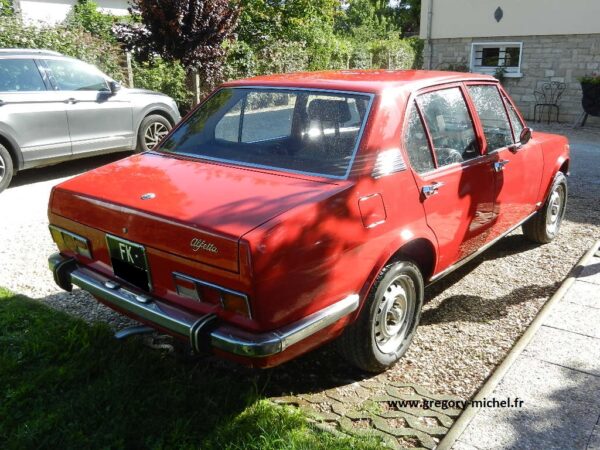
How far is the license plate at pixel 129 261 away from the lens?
2.96m

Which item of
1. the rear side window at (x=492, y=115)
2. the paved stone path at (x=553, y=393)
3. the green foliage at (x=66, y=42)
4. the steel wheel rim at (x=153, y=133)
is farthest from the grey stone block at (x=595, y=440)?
the green foliage at (x=66, y=42)

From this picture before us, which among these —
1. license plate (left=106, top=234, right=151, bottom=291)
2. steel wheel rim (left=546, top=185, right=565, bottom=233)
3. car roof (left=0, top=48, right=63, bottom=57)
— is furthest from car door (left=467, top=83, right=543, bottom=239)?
car roof (left=0, top=48, right=63, bottom=57)

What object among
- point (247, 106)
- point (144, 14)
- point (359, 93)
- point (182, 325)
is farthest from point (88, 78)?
point (182, 325)

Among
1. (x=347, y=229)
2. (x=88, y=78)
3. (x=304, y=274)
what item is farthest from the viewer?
(x=88, y=78)

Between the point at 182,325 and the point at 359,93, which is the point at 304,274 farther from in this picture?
the point at 359,93

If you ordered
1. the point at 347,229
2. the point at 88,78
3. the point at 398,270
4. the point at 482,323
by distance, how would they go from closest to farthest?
the point at 347,229 < the point at 398,270 < the point at 482,323 < the point at 88,78

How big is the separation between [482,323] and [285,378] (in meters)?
1.57

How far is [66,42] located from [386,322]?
10108 millimetres

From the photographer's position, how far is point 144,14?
475 inches

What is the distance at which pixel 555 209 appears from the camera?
5.79 meters

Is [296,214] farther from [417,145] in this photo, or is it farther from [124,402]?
[124,402]

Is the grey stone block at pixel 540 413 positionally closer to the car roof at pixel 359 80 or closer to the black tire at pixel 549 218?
the car roof at pixel 359 80

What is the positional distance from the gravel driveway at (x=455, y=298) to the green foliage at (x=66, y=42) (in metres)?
4.41

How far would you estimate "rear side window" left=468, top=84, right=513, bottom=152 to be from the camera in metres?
4.27
